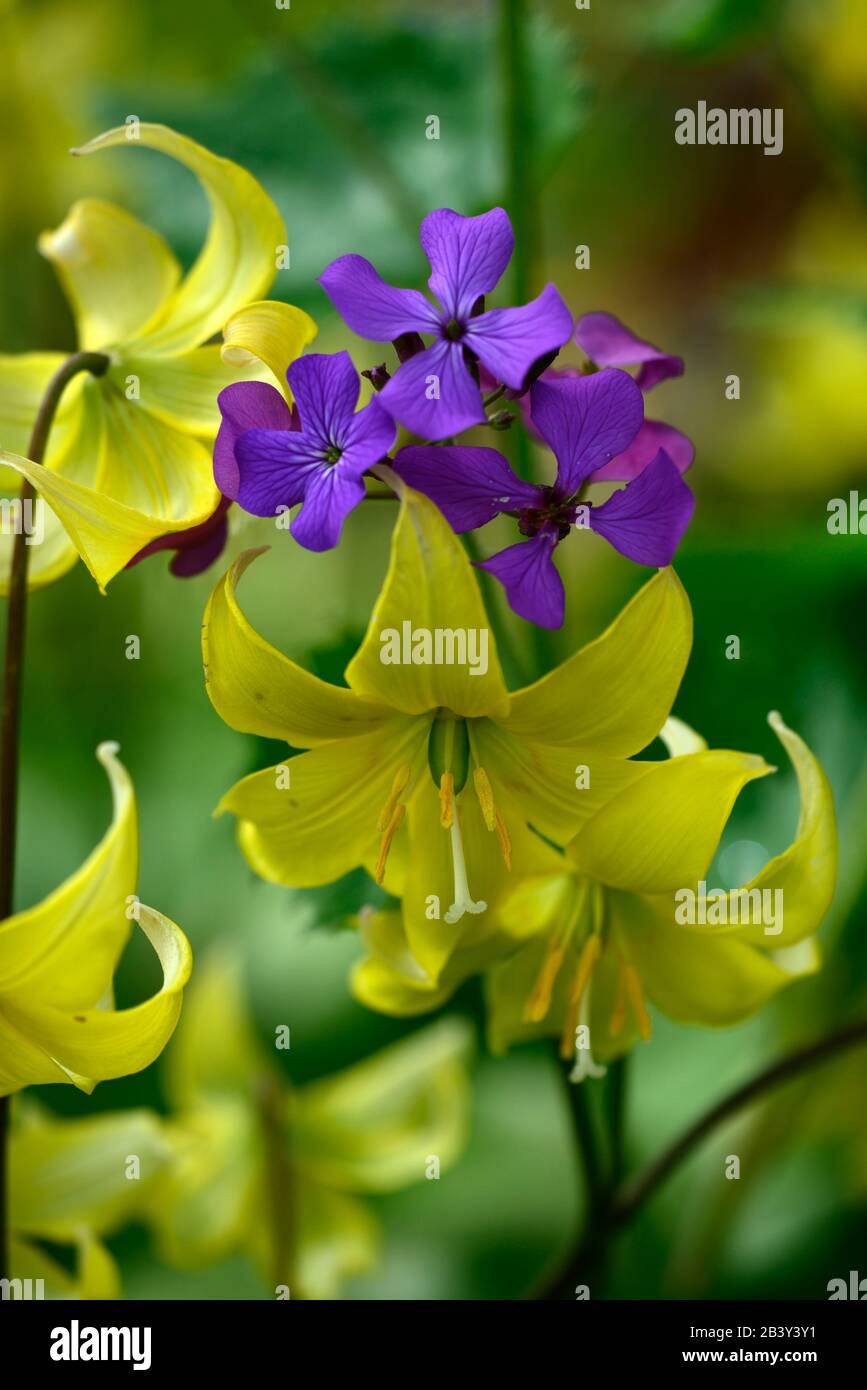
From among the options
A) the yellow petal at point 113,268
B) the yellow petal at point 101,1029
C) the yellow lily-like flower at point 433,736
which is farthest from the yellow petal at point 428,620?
the yellow petal at point 113,268

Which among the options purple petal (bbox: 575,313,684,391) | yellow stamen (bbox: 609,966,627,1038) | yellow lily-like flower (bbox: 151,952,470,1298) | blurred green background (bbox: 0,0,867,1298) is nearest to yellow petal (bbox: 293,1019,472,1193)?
yellow lily-like flower (bbox: 151,952,470,1298)

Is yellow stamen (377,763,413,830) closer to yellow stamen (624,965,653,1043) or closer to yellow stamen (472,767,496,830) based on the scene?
yellow stamen (472,767,496,830)

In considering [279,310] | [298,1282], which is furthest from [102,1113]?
[279,310]

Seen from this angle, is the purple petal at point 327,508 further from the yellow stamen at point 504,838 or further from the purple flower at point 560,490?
the yellow stamen at point 504,838

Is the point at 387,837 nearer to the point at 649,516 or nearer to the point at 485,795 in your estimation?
the point at 485,795
